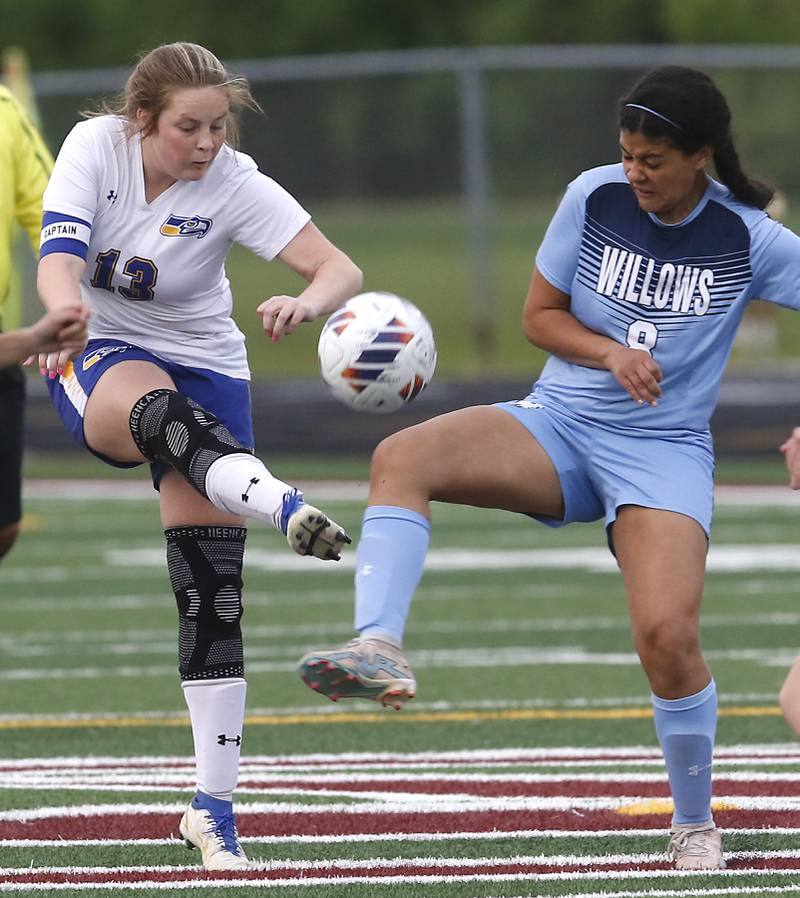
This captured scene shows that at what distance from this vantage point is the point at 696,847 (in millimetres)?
5156

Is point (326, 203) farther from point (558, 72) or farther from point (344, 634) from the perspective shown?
point (344, 634)

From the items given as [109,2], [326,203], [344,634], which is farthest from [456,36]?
[344,634]

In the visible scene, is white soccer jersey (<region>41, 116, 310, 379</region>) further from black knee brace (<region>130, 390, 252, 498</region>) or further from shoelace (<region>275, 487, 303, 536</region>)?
shoelace (<region>275, 487, 303, 536</region>)

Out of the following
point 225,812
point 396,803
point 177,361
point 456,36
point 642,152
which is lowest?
point 456,36

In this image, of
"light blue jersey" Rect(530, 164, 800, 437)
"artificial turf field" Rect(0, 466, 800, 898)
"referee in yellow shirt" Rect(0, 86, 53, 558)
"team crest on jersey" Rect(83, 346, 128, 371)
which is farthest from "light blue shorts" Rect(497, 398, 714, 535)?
"referee in yellow shirt" Rect(0, 86, 53, 558)

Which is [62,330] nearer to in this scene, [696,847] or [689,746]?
[689,746]

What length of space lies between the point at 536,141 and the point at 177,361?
15.6 meters

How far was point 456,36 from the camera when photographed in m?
47.3

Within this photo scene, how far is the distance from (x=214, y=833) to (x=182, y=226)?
1582mm

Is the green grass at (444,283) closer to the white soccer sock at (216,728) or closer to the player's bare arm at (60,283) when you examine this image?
the white soccer sock at (216,728)

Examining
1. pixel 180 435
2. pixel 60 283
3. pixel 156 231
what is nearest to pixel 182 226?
pixel 156 231

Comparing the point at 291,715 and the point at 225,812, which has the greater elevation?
the point at 225,812

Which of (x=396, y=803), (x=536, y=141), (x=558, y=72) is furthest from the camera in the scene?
(x=536, y=141)

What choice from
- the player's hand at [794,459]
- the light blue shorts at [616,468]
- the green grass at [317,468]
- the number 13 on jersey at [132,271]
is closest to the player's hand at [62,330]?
the number 13 on jersey at [132,271]
